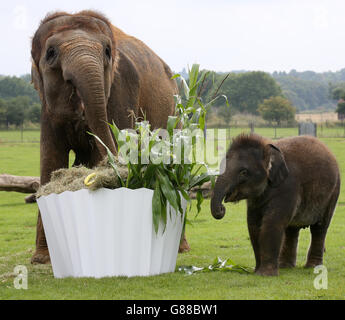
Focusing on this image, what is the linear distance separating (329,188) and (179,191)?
1.54 m

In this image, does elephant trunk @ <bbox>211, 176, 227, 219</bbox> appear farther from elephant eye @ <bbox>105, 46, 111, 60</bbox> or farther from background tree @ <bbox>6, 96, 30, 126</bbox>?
background tree @ <bbox>6, 96, 30, 126</bbox>

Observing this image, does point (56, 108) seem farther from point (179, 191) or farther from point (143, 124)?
point (179, 191)

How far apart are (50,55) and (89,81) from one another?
24.6 inches

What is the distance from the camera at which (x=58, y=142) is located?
22.9 feet

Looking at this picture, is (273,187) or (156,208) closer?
(156,208)

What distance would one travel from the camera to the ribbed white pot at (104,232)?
5363mm

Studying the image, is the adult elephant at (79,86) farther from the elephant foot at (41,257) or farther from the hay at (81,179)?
the hay at (81,179)

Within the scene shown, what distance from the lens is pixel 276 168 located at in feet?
18.9

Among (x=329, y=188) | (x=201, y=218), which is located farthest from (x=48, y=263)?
(x=201, y=218)

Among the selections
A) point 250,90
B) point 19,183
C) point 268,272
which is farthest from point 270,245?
point 250,90

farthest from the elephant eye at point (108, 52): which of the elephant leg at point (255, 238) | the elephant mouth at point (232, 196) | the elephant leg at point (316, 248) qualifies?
the elephant leg at point (316, 248)

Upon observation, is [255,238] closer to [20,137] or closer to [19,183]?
[19,183]

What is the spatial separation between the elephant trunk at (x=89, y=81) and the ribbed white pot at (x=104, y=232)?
96 centimetres

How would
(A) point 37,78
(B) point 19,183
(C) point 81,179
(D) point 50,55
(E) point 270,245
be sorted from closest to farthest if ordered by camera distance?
1. (C) point 81,179
2. (E) point 270,245
3. (D) point 50,55
4. (A) point 37,78
5. (B) point 19,183
